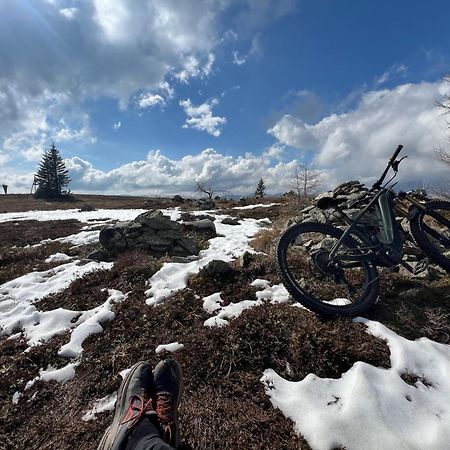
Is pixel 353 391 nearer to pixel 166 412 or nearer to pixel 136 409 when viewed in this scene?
pixel 166 412

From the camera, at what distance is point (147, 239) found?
10.7 metres

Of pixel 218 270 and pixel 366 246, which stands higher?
pixel 366 246

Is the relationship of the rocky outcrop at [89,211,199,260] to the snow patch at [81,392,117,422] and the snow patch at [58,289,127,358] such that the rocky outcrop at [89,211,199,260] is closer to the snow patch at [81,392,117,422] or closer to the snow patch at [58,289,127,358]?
the snow patch at [58,289,127,358]

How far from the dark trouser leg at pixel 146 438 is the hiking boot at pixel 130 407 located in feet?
0.15

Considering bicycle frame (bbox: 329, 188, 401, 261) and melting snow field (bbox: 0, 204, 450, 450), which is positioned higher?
bicycle frame (bbox: 329, 188, 401, 261)

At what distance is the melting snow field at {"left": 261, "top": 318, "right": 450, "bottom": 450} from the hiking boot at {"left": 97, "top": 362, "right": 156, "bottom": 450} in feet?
4.81

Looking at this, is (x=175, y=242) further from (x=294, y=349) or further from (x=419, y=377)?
(x=419, y=377)

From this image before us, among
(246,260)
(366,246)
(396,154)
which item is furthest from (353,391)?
(246,260)

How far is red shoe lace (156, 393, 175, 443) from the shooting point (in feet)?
8.01

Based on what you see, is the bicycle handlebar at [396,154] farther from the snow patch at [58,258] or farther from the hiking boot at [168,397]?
the snow patch at [58,258]

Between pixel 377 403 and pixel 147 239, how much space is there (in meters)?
9.15

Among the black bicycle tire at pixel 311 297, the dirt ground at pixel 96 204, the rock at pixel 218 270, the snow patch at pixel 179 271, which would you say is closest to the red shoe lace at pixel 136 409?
the black bicycle tire at pixel 311 297

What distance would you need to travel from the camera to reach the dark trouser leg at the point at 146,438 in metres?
2.10

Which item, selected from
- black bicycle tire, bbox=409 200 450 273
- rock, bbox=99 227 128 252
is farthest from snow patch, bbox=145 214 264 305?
black bicycle tire, bbox=409 200 450 273
